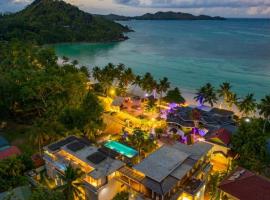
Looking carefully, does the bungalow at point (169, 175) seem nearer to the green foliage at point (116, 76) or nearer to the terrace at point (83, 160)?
the terrace at point (83, 160)

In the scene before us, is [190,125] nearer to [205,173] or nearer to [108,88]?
[205,173]

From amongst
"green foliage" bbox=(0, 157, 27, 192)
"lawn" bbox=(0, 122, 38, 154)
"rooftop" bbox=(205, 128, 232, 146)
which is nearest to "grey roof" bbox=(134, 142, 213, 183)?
"rooftop" bbox=(205, 128, 232, 146)

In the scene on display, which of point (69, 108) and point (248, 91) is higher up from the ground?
point (69, 108)

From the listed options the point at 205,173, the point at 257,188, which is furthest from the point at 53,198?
the point at 257,188

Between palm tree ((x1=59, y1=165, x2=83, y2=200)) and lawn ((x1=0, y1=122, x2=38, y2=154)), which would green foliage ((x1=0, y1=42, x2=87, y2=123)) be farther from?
palm tree ((x1=59, y1=165, x2=83, y2=200))

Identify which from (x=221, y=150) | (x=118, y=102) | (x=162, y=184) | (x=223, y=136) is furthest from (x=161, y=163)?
(x=118, y=102)

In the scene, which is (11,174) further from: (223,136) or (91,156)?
(223,136)

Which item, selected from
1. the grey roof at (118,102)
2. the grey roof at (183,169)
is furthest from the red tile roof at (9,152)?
the grey roof at (118,102)
